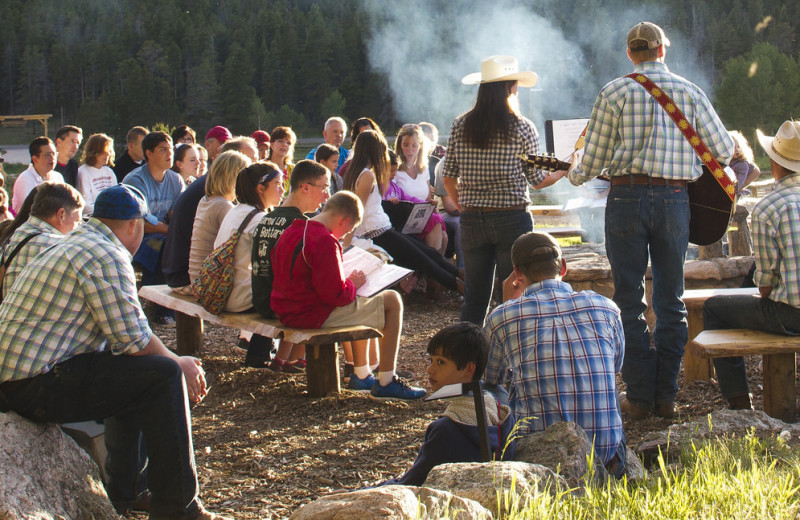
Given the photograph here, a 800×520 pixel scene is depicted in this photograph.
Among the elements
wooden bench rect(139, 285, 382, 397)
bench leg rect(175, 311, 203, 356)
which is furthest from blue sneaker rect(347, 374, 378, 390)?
bench leg rect(175, 311, 203, 356)

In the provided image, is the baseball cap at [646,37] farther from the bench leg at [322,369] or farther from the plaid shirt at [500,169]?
the bench leg at [322,369]

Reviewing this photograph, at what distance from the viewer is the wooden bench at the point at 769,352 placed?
4.34m

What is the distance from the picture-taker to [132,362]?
10.7 ft

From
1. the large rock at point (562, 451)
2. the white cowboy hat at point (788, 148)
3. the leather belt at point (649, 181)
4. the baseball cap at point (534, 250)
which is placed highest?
the white cowboy hat at point (788, 148)

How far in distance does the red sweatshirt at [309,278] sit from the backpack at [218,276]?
0.66 m

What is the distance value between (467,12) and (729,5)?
22.0m

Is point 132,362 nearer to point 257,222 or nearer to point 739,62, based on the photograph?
point 257,222

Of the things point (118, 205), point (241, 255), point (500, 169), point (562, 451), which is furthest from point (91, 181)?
point (562, 451)

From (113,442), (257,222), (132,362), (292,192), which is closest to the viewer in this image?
(132,362)

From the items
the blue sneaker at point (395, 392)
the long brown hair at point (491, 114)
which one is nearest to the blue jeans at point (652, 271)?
the long brown hair at point (491, 114)

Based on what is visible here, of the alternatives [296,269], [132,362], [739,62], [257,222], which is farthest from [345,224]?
[739,62]

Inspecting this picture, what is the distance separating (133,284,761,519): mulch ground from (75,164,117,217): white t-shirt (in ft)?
9.97

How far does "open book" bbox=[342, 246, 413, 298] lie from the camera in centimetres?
541

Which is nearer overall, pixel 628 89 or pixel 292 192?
pixel 628 89
